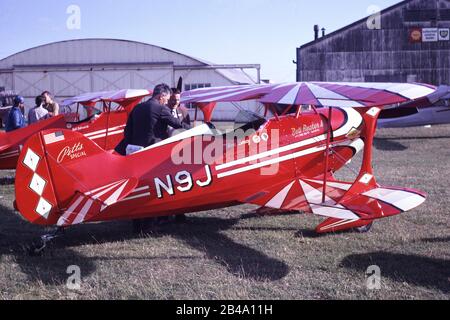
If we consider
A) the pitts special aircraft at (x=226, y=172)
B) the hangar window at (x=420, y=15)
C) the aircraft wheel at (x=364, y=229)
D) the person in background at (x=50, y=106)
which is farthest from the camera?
the hangar window at (x=420, y=15)

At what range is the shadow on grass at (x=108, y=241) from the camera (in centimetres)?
475

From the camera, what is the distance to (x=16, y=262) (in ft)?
16.5

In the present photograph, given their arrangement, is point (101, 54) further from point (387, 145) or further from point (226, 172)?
point (226, 172)

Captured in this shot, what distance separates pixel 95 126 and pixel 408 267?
277 inches

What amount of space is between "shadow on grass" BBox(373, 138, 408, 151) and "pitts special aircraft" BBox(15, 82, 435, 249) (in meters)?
8.73

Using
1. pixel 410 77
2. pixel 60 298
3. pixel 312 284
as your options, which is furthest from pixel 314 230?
pixel 410 77

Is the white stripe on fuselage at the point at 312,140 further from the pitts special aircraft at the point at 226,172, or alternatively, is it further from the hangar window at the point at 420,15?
the hangar window at the point at 420,15

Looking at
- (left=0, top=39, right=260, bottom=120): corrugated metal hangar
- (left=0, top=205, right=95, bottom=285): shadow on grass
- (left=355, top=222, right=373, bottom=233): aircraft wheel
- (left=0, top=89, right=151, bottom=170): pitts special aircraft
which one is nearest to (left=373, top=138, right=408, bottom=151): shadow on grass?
(left=0, top=89, right=151, bottom=170): pitts special aircraft

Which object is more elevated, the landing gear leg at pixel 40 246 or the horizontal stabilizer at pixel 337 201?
the horizontal stabilizer at pixel 337 201

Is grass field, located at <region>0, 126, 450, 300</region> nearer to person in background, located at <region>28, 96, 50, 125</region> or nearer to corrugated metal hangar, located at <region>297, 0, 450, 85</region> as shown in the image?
person in background, located at <region>28, 96, 50, 125</region>

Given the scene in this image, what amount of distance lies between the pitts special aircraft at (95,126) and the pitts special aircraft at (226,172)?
3920 millimetres

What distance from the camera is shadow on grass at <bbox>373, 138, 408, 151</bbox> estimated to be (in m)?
14.4

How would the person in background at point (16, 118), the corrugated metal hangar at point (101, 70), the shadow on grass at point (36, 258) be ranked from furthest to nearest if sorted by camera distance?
the corrugated metal hangar at point (101, 70), the person in background at point (16, 118), the shadow on grass at point (36, 258)

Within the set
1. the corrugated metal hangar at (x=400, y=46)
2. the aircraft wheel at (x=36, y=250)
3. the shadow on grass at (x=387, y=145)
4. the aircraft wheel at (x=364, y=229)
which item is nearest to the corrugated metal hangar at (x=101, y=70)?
the corrugated metal hangar at (x=400, y=46)
